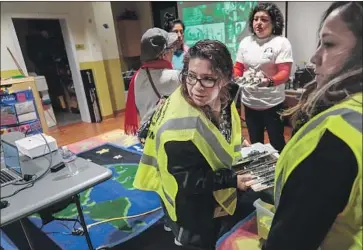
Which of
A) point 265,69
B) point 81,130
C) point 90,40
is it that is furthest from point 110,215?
point 90,40

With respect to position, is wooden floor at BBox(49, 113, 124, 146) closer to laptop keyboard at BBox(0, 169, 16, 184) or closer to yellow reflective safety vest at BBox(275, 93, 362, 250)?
laptop keyboard at BBox(0, 169, 16, 184)

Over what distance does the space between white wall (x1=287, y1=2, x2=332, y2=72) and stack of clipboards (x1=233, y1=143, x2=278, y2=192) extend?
196 cm

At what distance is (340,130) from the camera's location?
435mm

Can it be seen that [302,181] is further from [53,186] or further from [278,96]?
[278,96]

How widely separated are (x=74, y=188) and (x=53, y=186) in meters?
0.11

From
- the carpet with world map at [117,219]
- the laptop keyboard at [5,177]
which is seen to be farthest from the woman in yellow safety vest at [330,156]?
the laptop keyboard at [5,177]

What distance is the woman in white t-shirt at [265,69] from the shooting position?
169 cm

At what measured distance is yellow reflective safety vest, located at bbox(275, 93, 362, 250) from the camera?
43 centimetres

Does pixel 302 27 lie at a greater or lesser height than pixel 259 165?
greater

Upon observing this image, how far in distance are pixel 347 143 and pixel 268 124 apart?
4.81 feet

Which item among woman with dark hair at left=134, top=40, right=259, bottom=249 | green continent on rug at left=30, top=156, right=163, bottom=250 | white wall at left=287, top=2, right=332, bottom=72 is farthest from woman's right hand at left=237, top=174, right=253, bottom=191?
white wall at left=287, top=2, right=332, bottom=72

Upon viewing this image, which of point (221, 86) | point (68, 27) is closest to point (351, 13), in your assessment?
point (221, 86)

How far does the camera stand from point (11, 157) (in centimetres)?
133

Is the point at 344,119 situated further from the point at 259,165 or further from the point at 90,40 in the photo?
the point at 90,40
